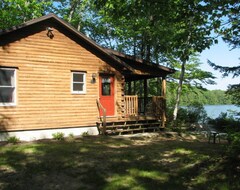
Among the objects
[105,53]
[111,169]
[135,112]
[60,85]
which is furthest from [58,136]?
[111,169]

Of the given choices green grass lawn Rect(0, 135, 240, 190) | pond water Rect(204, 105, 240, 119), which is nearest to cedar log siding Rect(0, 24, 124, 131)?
green grass lawn Rect(0, 135, 240, 190)

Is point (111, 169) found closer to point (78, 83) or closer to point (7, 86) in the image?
point (7, 86)

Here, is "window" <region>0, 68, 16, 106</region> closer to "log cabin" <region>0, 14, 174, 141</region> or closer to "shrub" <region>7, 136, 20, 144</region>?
"log cabin" <region>0, 14, 174, 141</region>

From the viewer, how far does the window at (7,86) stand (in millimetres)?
13820

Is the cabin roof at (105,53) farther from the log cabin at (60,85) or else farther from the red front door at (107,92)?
the red front door at (107,92)

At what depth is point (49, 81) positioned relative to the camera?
1502 cm

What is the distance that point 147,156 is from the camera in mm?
10344

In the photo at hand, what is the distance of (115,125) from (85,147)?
4.72 m

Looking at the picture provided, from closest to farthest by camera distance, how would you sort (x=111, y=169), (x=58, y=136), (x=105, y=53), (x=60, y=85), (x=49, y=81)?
(x=111, y=169) < (x=58, y=136) < (x=49, y=81) < (x=60, y=85) < (x=105, y=53)

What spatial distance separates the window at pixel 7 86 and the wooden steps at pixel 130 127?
15.7 ft

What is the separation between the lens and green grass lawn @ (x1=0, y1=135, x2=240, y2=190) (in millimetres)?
7090

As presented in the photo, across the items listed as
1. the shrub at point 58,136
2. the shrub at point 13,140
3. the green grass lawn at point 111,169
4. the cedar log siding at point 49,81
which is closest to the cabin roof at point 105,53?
the cedar log siding at point 49,81

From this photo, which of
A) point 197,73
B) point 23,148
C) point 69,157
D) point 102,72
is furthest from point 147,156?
point 197,73

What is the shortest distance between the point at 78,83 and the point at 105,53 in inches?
90.5
